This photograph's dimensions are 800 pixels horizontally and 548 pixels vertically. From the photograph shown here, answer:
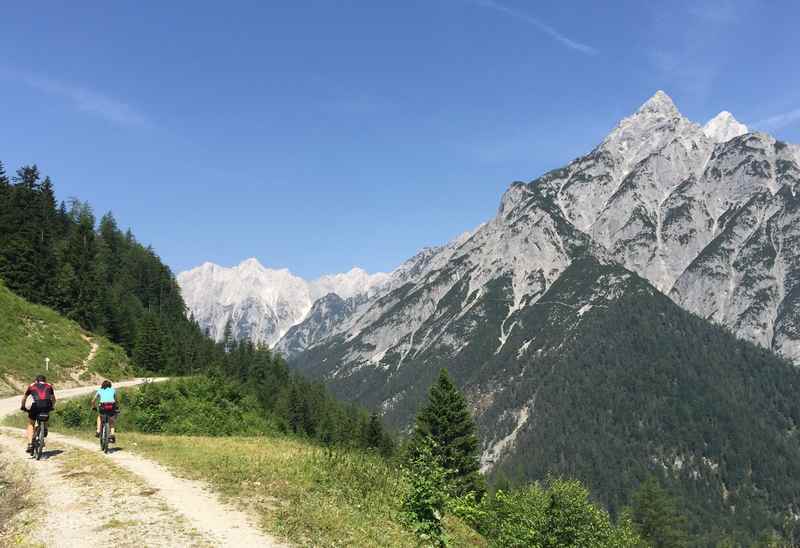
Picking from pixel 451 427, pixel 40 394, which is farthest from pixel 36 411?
pixel 451 427

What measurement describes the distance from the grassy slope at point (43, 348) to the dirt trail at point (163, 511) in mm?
31496

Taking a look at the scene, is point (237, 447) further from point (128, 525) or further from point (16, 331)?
point (16, 331)

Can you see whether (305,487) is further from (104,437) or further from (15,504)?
(104,437)

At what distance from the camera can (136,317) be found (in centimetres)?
9494

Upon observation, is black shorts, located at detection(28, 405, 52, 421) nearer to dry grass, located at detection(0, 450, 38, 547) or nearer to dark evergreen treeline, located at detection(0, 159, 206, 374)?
dry grass, located at detection(0, 450, 38, 547)

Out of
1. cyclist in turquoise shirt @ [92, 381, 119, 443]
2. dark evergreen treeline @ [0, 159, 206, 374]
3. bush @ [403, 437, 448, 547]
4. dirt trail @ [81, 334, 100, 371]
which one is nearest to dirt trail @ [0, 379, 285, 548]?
cyclist in turquoise shirt @ [92, 381, 119, 443]

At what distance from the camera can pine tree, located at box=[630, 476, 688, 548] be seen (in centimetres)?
10644

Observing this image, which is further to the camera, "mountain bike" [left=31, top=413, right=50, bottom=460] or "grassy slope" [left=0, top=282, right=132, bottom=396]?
"grassy slope" [left=0, top=282, right=132, bottom=396]

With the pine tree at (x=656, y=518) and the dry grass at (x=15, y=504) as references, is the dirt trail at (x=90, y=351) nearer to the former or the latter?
the dry grass at (x=15, y=504)

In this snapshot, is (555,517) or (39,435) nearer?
(39,435)

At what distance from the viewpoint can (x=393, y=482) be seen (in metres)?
23.7

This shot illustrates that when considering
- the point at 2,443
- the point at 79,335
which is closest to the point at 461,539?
the point at 2,443

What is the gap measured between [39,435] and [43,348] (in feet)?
129

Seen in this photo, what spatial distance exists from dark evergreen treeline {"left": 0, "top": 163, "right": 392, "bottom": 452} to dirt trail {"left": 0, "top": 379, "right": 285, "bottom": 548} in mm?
20940
